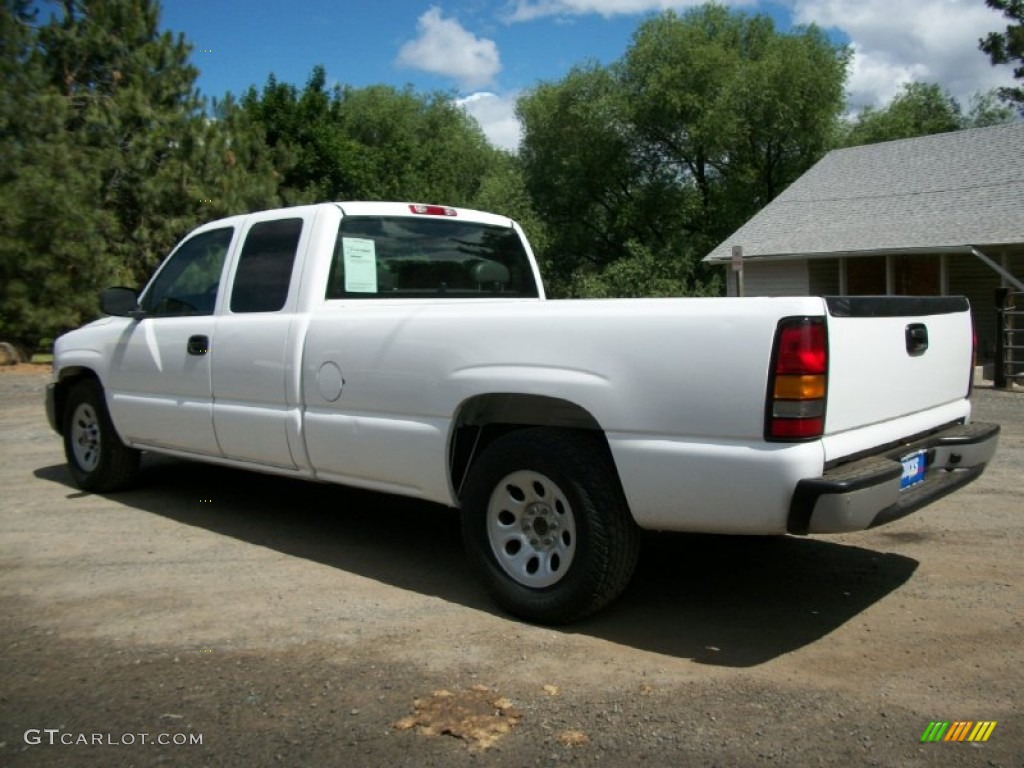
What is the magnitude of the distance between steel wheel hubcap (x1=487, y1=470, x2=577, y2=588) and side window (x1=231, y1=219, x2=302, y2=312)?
75.5 inches

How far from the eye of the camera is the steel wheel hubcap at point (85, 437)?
6.92 meters

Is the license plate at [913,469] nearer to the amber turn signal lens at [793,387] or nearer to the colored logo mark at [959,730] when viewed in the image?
Result: the amber turn signal lens at [793,387]

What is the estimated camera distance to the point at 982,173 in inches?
883

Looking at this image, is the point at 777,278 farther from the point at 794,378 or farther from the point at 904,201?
the point at 794,378

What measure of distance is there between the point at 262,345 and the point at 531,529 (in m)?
2.02

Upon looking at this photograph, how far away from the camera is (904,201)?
22.8 metres

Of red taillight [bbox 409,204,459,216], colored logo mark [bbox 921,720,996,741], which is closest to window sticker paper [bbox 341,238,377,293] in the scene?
red taillight [bbox 409,204,459,216]

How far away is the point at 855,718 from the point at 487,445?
6.63 feet

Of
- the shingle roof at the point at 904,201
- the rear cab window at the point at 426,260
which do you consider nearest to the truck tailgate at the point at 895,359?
the rear cab window at the point at 426,260

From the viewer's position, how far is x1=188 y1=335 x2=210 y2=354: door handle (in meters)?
5.76

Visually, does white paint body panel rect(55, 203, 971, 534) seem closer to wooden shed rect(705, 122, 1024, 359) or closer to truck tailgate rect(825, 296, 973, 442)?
truck tailgate rect(825, 296, 973, 442)

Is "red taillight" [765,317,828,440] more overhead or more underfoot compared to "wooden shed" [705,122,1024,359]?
more underfoot

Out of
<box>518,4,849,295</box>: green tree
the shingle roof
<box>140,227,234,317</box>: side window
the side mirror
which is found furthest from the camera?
<box>518,4,849,295</box>: green tree

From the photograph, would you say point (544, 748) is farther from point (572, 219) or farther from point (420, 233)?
point (572, 219)
